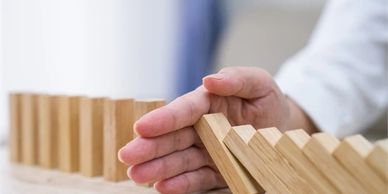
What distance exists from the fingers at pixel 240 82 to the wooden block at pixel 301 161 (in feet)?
0.30

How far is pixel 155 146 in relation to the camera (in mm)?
398

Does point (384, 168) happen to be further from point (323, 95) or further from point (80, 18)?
point (80, 18)

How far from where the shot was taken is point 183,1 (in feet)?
5.37

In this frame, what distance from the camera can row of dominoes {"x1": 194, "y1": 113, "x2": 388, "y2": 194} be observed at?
0.30m

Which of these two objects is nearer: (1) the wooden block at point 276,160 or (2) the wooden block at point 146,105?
(1) the wooden block at point 276,160

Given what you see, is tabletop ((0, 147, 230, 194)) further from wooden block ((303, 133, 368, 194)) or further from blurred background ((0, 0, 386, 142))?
blurred background ((0, 0, 386, 142))

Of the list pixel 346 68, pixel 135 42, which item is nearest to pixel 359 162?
pixel 346 68

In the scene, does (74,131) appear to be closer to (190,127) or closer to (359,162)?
(190,127)

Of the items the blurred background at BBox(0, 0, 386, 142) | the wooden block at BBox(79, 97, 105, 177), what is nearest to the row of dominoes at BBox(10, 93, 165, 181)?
the wooden block at BBox(79, 97, 105, 177)

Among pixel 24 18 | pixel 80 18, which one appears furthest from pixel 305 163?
pixel 80 18

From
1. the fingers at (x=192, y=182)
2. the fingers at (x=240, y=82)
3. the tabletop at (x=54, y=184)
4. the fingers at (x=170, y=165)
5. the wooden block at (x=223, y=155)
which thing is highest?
the fingers at (x=240, y=82)

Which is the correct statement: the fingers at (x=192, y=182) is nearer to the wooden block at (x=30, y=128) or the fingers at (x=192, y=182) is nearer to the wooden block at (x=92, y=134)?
the wooden block at (x=92, y=134)

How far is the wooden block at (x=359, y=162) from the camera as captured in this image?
300mm

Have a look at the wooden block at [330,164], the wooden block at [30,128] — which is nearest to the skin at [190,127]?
the wooden block at [330,164]
